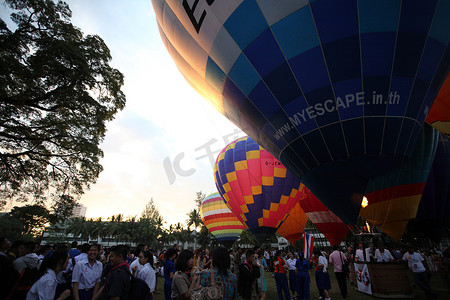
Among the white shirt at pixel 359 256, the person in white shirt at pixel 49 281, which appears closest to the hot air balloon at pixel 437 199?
the white shirt at pixel 359 256

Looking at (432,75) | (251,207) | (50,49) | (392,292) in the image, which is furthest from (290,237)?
(50,49)

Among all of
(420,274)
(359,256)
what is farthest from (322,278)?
(420,274)

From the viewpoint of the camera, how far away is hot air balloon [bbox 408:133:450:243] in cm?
1146

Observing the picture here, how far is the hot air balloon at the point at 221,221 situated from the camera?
23.9 m

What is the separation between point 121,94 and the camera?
9.02 m

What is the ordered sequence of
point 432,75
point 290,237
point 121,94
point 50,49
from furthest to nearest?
point 290,237, point 121,94, point 50,49, point 432,75

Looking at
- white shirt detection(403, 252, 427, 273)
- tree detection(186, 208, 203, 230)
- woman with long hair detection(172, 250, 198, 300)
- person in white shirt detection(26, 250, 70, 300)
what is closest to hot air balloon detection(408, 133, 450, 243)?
white shirt detection(403, 252, 427, 273)

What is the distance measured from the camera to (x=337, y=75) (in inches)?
202

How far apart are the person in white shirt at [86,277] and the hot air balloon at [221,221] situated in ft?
67.2

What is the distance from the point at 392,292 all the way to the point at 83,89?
11.0 m

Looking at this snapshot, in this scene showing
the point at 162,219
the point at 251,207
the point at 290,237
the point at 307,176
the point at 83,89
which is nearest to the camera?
the point at 307,176

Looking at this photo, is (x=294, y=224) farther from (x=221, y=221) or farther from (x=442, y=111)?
(x=442, y=111)

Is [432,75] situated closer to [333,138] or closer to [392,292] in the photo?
[333,138]

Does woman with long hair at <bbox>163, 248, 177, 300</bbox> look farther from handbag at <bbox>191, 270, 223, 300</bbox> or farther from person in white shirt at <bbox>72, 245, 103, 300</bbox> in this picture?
handbag at <bbox>191, 270, 223, 300</bbox>
